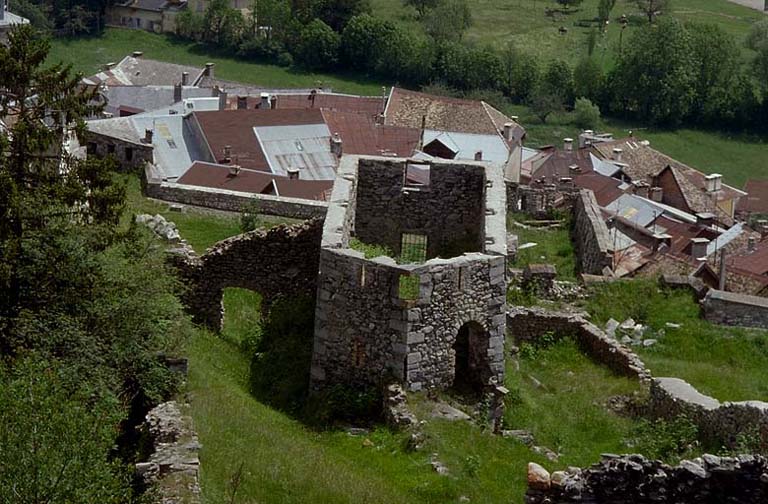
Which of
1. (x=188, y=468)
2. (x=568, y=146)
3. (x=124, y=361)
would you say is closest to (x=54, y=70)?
(x=124, y=361)

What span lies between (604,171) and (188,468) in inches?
1988

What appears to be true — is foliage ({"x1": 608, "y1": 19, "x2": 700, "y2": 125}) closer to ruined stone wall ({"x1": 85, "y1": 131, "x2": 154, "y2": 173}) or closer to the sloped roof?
the sloped roof

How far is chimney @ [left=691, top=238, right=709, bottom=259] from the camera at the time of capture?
42.9m

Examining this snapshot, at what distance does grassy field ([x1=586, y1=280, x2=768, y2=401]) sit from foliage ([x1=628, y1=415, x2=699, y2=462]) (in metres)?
3.68

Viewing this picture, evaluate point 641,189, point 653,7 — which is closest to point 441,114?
point 641,189

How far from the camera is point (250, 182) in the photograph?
1610 inches

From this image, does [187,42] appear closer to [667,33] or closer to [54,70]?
[667,33]

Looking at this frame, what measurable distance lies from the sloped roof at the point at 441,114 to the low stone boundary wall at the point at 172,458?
5276 centimetres

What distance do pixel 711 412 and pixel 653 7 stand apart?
116030 mm

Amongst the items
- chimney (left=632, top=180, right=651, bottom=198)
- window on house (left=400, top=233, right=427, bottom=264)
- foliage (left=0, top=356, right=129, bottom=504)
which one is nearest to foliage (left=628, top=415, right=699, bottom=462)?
window on house (left=400, top=233, right=427, bottom=264)

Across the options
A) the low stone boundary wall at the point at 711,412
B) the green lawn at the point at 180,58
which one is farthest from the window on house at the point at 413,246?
the green lawn at the point at 180,58

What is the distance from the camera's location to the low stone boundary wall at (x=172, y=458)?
1434 cm

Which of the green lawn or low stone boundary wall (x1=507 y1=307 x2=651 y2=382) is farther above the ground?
low stone boundary wall (x1=507 y1=307 x2=651 y2=382)

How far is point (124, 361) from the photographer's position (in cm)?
1756
